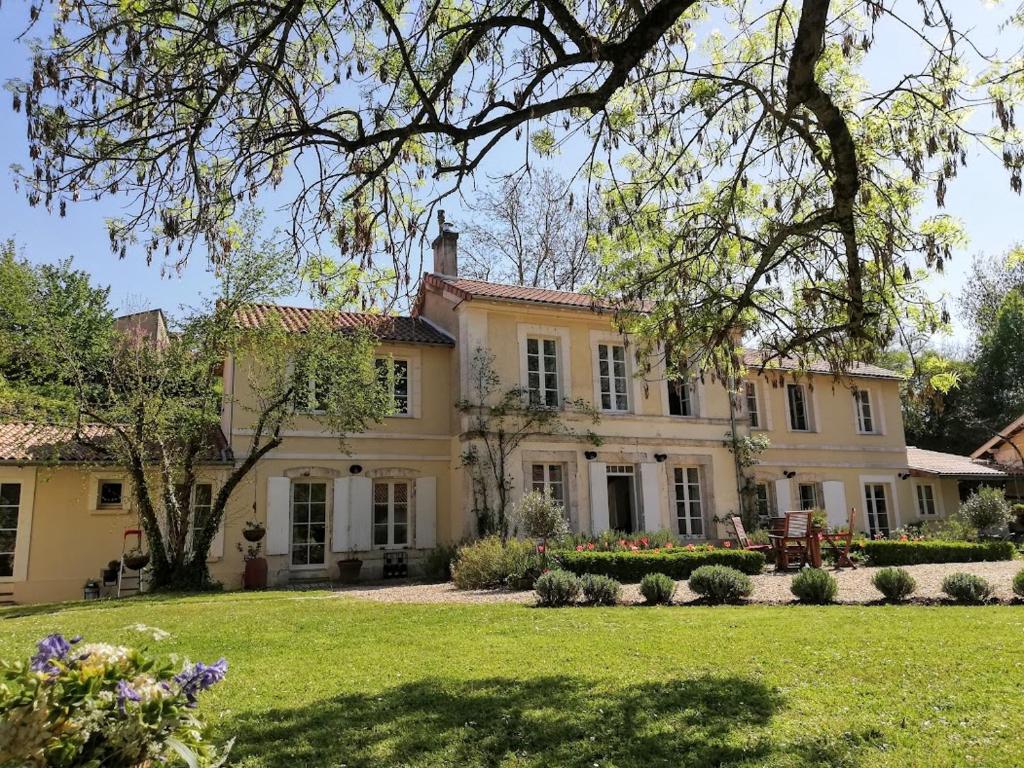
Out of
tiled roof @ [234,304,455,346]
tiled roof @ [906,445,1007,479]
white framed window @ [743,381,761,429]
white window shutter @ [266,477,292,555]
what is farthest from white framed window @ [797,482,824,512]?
white window shutter @ [266,477,292,555]

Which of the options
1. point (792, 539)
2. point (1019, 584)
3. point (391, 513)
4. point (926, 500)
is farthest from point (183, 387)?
point (926, 500)

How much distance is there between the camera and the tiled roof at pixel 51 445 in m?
13.1

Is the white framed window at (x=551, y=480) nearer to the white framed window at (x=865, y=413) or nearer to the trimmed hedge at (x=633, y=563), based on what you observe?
the trimmed hedge at (x=633, y=563)

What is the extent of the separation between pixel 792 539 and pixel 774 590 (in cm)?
254

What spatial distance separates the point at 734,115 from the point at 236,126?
4.70 metres

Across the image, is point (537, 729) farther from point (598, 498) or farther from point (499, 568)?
point (598, 498)

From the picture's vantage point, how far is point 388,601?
10453 mm

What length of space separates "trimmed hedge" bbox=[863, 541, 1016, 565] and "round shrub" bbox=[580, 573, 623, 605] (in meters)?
7.15

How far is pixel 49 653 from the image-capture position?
187cm

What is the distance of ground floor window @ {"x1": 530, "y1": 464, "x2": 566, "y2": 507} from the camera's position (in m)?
16.9

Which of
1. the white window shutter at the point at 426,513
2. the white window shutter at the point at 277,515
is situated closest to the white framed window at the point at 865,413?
the white window shutter at the point at 426,513

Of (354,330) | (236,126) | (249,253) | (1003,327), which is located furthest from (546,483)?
(1003,327)

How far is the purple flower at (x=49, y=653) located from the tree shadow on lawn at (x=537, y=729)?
1.93m

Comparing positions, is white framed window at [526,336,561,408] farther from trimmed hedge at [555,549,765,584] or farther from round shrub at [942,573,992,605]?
round shrub at [942,573,992,605]
